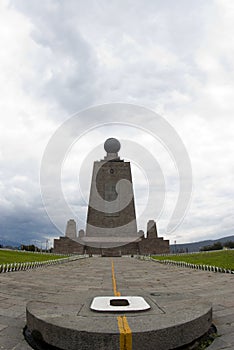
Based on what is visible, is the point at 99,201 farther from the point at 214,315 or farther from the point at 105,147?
the point at 214,315

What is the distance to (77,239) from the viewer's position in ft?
189

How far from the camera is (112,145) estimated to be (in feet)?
220

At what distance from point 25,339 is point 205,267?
13.1 m

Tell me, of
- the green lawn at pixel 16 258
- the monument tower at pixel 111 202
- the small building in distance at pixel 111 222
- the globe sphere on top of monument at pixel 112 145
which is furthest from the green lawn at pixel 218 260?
the globe sphere on top of monument at pixel 112 145

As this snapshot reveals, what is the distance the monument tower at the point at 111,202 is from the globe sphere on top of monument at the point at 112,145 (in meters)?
2.45

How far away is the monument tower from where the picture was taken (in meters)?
60.6

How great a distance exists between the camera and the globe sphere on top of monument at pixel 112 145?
6712 cm

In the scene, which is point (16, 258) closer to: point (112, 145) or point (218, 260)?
point (218, 260)

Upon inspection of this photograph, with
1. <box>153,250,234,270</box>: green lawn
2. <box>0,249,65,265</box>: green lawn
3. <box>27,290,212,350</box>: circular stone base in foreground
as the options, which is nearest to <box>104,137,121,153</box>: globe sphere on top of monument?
<box>0,249,65,265</box>: green lawn

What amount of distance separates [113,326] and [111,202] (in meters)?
58.6

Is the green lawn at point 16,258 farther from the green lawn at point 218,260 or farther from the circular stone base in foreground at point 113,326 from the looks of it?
the circular stone base in foreground at point 113,326

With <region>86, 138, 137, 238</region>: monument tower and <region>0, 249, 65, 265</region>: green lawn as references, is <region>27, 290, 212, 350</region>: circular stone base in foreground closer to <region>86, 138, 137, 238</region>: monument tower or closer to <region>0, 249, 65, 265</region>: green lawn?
<region>0, 249, 65, 265</region>: green lawn

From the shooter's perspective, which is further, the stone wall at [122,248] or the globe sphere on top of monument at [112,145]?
the globe sphere on top of monument at [112,145]

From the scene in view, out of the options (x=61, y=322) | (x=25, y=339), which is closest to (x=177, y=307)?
(x=61, y=322)
